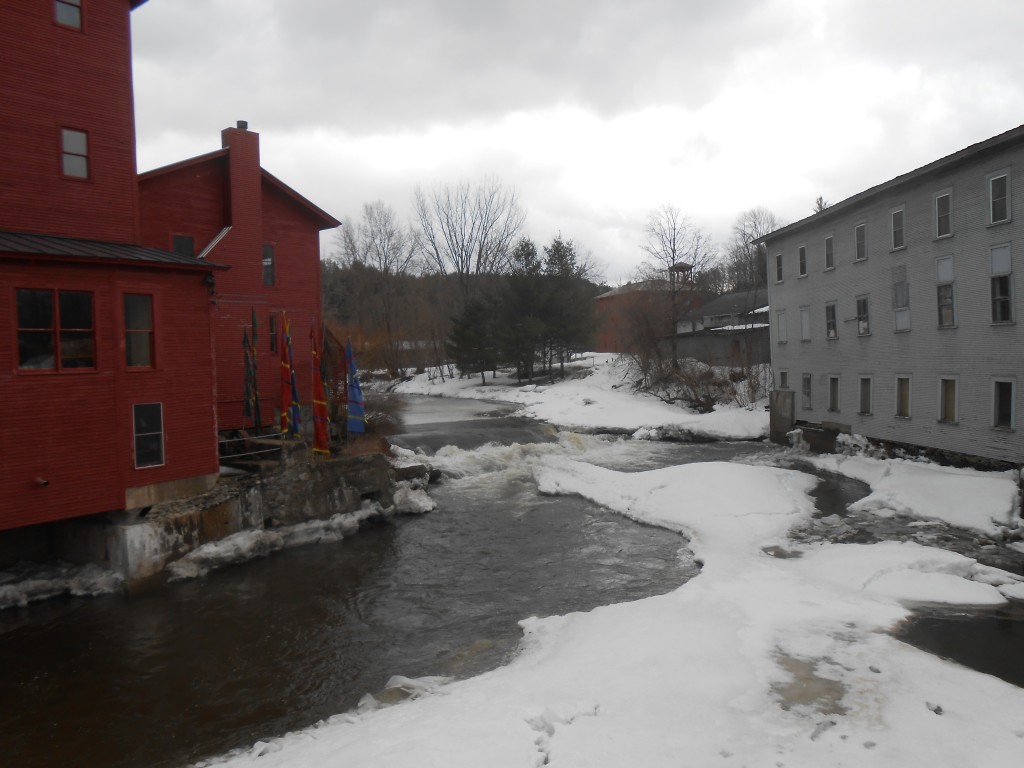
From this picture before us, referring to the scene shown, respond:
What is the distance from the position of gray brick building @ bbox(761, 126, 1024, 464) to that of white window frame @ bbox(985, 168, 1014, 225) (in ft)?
0.11

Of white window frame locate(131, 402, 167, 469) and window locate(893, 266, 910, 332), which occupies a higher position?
window locate(893, 266, 910, 332)

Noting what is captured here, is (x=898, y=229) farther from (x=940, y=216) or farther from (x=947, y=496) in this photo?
(x=947, y=496)

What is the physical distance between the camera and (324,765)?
7.09 metres

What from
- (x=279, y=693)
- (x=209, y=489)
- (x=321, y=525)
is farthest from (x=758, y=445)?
(x=279, y=693)

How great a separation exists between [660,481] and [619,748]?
49.6 feet

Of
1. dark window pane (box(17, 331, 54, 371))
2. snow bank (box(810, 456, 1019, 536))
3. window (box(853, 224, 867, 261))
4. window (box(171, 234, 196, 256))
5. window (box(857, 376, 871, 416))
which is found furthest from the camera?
window (box(853, 224, 867, 261))

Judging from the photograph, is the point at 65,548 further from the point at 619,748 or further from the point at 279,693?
the point at 619,748

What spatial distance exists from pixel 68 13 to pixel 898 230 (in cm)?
2490

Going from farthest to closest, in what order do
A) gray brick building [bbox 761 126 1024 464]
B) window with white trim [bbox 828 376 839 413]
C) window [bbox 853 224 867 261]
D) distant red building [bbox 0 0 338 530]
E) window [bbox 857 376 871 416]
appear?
window with white trim [bbox 828 376 839 413] < window [bbox 853 224 867 261] < window [bbox 857 376 871 416] < gray brick building [bbox 761 126 1024 464] < distant red building [bbox 0 0 338 530]

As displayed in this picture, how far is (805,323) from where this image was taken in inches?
1228

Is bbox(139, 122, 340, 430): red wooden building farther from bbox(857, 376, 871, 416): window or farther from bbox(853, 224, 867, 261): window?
bbox(853, 224, 867, 261): window

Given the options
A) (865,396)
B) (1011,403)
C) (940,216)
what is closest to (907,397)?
(865,396)

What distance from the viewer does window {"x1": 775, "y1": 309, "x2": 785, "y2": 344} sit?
33.2m

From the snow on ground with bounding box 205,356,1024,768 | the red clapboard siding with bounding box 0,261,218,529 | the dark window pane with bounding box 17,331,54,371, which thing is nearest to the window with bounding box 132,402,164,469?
the red clapboard siding with bounding box 0,261,218,529
